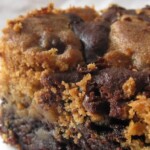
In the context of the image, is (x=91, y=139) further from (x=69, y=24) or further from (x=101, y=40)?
(x=69, y=24)

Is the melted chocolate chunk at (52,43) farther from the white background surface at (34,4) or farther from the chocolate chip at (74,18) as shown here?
the white background surface at (34,4)

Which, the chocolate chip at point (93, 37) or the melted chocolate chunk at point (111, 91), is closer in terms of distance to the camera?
the melted chocolate chunk at point (111, 91)

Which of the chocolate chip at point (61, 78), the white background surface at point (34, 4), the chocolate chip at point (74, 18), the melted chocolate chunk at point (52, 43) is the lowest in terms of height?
the white background surface at point (34, 4)

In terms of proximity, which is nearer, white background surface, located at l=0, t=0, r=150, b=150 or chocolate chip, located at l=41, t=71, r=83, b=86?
chocolate chip, located at l=41, t=71, r=83, b=86

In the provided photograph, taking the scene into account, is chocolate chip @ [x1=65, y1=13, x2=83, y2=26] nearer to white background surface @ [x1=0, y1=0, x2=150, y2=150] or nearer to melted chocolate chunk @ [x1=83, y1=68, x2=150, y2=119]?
melted chocolate chunk @ [x1=83, y1=68, x2=150, y2=119]

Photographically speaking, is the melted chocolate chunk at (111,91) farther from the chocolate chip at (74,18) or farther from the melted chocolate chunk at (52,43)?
the chocolate chip at (74,18)

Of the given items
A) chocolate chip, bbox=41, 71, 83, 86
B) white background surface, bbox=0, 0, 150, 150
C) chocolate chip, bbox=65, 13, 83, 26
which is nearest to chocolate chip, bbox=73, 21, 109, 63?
chocolate chip, bbox=65, 13, 83, 26

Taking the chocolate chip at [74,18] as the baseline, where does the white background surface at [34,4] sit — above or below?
below

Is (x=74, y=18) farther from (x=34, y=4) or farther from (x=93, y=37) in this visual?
(x=34, y=4)

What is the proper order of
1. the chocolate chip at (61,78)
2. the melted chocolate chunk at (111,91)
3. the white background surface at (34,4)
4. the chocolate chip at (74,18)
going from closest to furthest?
the melted chocolate chunk at (111,91)
the chocolate chip at (61,78)
the chocolate chip at (74,18)
the white background surface at (34,4)

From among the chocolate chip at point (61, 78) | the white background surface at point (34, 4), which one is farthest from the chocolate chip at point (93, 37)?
the white background surface at point (34, 4)

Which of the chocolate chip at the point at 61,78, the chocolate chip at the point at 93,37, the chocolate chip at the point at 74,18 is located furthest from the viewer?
the chocolate chip at the point at 74,18
